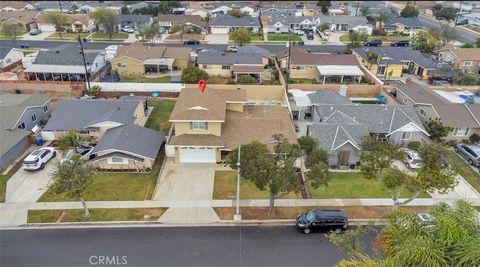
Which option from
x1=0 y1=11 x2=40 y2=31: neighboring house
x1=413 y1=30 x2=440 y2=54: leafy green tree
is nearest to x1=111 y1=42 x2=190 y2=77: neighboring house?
x1=0 y1=11 x2=40 y2=31: neighboring house

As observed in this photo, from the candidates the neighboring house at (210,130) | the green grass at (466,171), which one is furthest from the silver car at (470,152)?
the neighboring house at (210,130)

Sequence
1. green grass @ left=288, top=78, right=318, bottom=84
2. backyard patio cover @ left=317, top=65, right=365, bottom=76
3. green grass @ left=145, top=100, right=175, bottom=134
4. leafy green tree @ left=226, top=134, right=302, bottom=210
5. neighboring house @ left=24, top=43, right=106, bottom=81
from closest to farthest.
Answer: leafy green tree @ left=226, top=134, right=302, bottom=210
green grass @ left=145, top=100, right=175, bottom=134
neighboring house @ left=24, top=43, right=106, bottom=81
backyard patio cover @ left=317, top=65, right=365, bottom=76
green grass @ left=288, top=78, right=318, bottom=84

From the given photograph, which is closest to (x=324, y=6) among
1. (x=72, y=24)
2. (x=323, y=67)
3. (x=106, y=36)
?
(x=323, y=67)

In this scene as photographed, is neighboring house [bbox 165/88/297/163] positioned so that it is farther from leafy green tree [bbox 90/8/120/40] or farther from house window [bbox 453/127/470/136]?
leafy green tree [bbox 90/8/120/40]

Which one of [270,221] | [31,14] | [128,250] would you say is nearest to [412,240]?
[270,221]

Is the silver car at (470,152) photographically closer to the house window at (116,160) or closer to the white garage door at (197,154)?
the white garage door at (197,154)

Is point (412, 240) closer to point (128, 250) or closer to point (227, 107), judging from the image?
point (128, 250)
